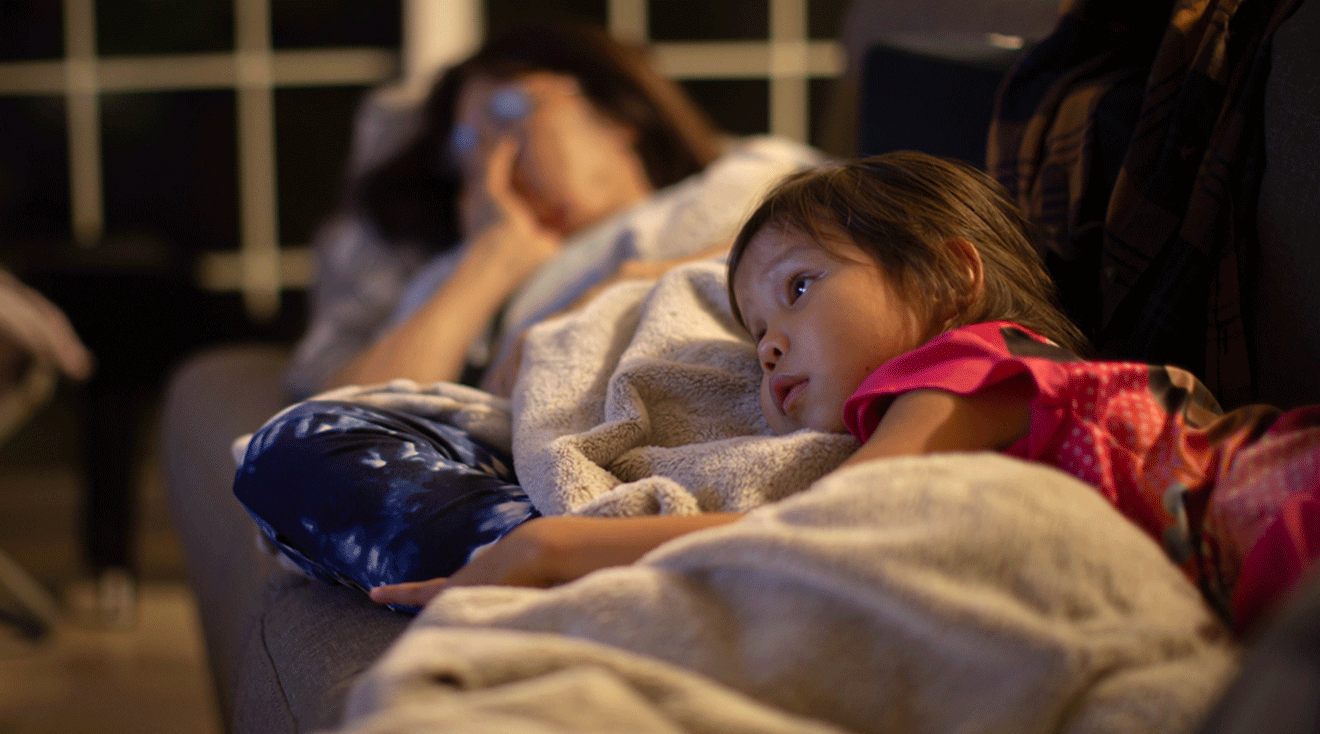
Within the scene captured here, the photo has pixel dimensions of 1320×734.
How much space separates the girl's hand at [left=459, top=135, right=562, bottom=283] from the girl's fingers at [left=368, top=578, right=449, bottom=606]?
851 mm

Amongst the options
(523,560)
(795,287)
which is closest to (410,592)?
(523,560)

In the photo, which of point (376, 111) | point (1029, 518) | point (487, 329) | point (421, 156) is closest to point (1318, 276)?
point (1029, 518)

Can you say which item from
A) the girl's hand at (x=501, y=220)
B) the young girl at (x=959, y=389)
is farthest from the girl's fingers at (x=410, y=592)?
the girl's hand at (x=501, y=220)

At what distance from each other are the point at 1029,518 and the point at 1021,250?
1.17 ft

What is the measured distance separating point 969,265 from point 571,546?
13.6 inches

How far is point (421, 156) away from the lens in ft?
5.89

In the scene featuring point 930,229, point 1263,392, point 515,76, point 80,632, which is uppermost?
point 515,76

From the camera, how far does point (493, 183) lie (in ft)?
5.20

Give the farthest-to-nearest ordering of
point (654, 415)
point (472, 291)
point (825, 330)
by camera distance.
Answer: point (472, 291), point (654, 415), point (825, 330)

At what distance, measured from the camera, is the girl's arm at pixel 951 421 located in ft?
1.94

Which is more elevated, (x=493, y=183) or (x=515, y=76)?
(x=515, y=76)

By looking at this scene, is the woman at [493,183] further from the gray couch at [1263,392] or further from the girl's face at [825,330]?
the girl's face at [825,330]

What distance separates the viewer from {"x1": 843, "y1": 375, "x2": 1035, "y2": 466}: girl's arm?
0.59 m

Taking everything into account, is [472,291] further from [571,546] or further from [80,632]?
[80,632]
